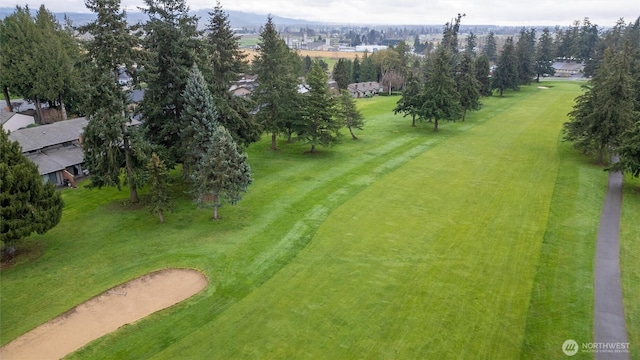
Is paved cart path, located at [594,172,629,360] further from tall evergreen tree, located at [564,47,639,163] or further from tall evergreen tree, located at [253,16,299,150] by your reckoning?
tall evergreen tree, located at [253,16,299,150]

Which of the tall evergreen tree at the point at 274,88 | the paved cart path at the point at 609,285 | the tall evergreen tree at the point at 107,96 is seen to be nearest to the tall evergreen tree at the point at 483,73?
the tall evergreen tree at the point at 274,88

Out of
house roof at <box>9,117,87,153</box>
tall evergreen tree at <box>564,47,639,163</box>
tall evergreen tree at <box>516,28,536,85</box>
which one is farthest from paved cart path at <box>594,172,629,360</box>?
tall evergreen tree at <box>516,28,536,85</box>

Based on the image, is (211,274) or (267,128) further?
(267,128)

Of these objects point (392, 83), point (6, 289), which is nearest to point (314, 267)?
point (6, 289)

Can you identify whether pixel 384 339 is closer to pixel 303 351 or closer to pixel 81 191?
pixel 303 351

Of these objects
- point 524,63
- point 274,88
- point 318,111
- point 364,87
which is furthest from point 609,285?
point 524,63
